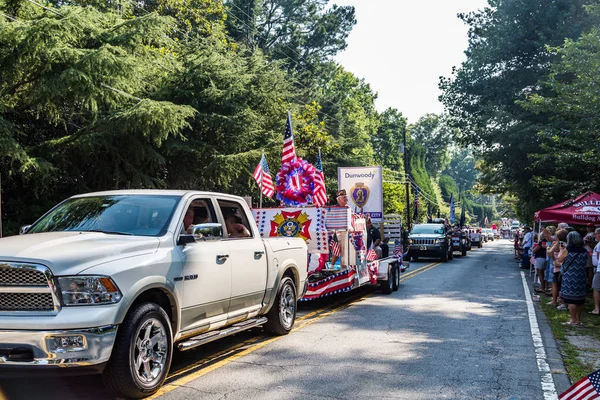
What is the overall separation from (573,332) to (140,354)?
7553 millimetres

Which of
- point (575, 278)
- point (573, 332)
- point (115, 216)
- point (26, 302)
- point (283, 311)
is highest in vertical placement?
point (115, 216)

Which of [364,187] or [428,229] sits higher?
[364,187]

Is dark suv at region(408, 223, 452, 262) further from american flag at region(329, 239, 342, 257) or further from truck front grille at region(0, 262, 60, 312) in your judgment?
truck front grille at region(0, 262, 60, 312)

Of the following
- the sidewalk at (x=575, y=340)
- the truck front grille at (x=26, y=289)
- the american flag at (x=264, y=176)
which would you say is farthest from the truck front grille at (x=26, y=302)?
the american flag at (x=264, y=176)

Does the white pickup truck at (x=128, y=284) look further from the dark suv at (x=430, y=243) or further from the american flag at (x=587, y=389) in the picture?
the dark suv at (x=430, y=243)

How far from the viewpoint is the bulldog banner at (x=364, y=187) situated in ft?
68.4

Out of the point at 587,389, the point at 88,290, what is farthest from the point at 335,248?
the point at 587,389

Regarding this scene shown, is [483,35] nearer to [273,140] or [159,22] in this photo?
[273,140]

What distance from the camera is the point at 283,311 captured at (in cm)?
877

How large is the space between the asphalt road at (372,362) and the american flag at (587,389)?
187cm

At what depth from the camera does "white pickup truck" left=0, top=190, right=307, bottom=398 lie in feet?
16.0

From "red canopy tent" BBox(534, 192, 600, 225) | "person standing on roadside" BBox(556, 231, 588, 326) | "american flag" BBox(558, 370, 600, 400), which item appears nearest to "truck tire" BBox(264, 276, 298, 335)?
"american flag" BBox(558, 370, 600, 400)

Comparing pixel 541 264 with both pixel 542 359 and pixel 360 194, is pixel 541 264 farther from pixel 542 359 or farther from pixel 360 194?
pixel 542 359

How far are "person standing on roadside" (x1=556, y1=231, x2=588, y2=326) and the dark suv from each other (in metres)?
17.4
